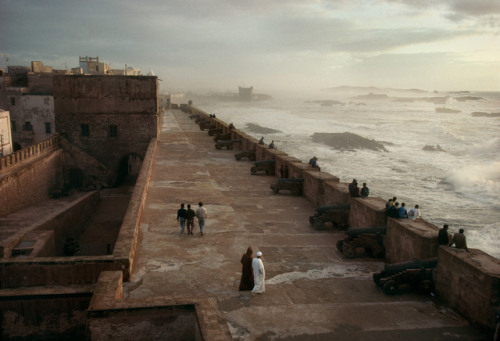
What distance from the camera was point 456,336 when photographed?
20.1 feet

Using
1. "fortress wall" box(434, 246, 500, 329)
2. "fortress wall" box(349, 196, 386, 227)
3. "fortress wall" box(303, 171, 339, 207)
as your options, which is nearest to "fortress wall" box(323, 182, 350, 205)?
"fortress wall" box(303, 171, 339, 207)

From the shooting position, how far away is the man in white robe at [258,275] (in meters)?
7.23

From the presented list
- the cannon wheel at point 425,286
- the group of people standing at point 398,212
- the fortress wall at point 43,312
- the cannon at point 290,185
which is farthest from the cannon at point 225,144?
the cannon wheel at point 425,286

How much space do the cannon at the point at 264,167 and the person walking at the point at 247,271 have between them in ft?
33.9

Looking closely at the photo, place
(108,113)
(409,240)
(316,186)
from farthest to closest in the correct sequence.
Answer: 1. (108,113)
2. (316,186)
3. (409,240)

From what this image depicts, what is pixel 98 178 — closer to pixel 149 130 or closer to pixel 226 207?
pixel 149 130

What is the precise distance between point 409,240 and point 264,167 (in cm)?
998

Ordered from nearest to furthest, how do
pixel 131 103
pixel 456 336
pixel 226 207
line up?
pixel 456 336 < pixel 226 207 < pixel 131 103

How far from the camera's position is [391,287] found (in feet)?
24.5

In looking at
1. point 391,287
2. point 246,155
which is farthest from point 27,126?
point 391,287

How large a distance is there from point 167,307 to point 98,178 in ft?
71.7

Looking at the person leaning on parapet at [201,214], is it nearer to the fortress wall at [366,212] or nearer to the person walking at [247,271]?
the person walking at [247,271]

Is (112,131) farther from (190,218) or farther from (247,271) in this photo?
(247,271)

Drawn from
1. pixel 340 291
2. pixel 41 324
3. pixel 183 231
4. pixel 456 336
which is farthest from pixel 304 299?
pixel 41 324
